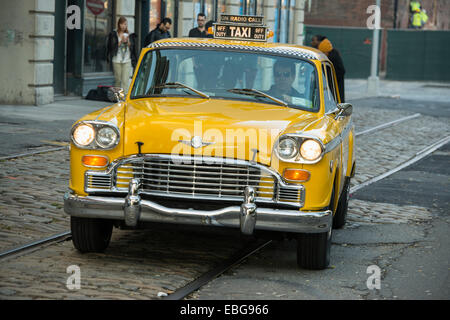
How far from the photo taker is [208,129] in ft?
21.5

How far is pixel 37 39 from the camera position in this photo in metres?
19.0

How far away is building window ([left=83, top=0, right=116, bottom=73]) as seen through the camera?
2188 centimetres

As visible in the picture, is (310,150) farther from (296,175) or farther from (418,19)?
(418,19)

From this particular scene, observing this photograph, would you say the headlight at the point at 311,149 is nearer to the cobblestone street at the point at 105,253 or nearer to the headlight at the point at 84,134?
the cobblestone street at the point at 105,253

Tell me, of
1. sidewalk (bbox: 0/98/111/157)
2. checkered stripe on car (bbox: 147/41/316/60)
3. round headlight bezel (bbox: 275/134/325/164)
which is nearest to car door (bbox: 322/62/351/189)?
checkered stripe on car (bbox: 147/41/316/60)

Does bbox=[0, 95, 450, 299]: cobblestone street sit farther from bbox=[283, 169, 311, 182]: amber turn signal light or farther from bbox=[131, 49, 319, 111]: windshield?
bbox=[131, 49, 319, 111]: windshield

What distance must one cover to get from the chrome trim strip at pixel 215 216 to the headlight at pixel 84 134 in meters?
0.45

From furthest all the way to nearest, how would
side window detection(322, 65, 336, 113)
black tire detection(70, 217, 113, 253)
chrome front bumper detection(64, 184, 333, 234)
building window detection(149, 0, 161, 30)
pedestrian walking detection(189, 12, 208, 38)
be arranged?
building window detection(149, 0, 161, 30), pedestrian walking detection(189, 12, 208, 38), side window detection(322, 65, 336, 113), black tire detection(70, 217, 113, 253), chrome front bumper detection(64, 184, 333, 234)

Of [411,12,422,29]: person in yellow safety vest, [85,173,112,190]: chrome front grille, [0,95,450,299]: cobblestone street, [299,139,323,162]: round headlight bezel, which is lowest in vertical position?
[0,95,450,299]: cobblestone street

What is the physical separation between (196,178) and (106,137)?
75 centimetres

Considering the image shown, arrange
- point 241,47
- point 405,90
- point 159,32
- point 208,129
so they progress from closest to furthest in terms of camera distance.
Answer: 1. point 208,129
2. point 241,47
3. point 159,32
4. point 405,90

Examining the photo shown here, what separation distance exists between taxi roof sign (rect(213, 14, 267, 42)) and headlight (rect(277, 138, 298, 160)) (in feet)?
6.63

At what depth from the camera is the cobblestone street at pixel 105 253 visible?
604cm

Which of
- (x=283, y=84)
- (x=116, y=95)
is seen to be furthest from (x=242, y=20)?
(x=116, y=95)
